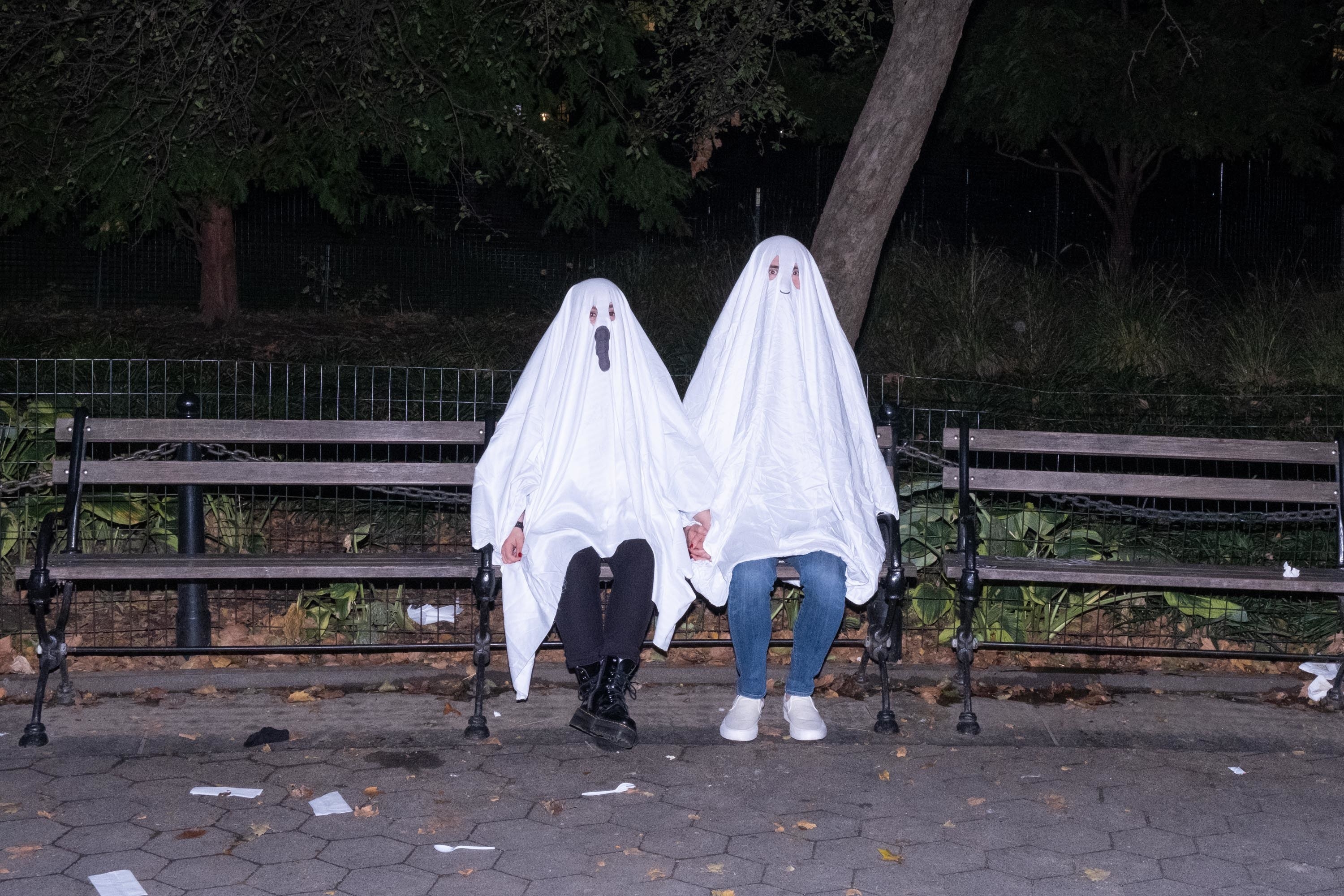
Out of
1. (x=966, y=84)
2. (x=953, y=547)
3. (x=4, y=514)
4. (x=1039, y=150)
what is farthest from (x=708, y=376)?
(x=1039, y=150)

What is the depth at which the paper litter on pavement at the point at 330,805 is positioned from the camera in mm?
4414

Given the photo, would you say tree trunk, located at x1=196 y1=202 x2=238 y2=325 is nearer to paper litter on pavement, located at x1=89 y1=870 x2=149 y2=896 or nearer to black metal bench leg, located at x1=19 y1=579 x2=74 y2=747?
black metal bench leg, located at x1=19 y1=579 x2=74 y2=747

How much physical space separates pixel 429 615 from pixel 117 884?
2729mm

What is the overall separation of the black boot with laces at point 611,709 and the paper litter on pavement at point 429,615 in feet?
5.07

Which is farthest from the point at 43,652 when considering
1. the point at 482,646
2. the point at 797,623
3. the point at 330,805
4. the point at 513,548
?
the point at 797,623

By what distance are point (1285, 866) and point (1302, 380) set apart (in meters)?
6.39

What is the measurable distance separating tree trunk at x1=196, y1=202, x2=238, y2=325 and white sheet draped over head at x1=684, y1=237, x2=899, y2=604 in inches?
373

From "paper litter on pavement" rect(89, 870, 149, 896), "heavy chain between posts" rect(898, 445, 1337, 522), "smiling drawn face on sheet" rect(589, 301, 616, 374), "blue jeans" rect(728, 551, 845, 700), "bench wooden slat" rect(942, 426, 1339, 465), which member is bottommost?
"paper litter on pavement" rect(89, 870, 149, 896)

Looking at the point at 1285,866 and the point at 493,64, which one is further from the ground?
the point at 493,64

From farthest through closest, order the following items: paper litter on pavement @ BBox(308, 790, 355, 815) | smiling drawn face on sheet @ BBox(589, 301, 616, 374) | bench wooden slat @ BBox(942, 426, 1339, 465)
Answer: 1. bench wooden slat @ BBox(942, 426, 1339, 465)
2. smiling drawn face on sheet @ BBox(589, 301, 616, 374)
3. paper litter on pavement @ BBox(308, 790, 355, 815)

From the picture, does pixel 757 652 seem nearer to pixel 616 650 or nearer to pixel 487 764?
pixel 616 650

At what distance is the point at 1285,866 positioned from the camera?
13.4ft

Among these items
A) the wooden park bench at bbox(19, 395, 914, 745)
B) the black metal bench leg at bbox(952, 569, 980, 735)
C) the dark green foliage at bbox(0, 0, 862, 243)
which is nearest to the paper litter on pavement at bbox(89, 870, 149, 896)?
the wooden park bench at bbox(19, 395, 914, 745)

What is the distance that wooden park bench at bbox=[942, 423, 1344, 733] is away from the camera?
17.9 ft
